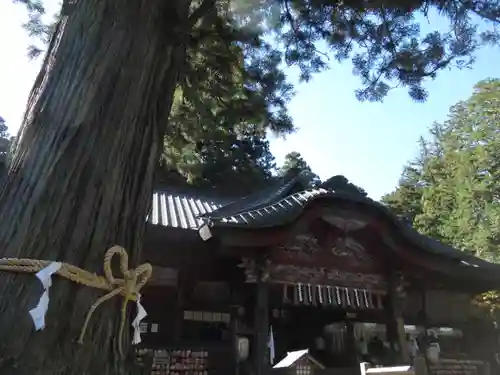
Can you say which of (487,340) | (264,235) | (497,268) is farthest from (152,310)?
(487,340)

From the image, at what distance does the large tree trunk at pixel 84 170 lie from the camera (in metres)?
1.83

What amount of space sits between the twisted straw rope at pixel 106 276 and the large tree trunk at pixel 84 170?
0.03 meters

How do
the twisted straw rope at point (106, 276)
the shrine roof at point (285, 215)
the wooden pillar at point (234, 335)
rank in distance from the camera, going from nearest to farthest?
the twisted straw rope at point (106, 276), the wooden pillar at point (234, 335), the shrine roof at point (285, 215)

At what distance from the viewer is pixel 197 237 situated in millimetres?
5910

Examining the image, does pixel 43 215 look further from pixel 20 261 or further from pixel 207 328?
pixel 207 328

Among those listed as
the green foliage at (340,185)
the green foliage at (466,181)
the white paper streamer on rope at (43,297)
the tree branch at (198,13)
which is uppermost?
the green foliage at (466,181)

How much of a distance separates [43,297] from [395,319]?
19.9 feet

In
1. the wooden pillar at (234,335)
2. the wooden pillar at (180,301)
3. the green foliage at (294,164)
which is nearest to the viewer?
the wooden pillar at (234,335)

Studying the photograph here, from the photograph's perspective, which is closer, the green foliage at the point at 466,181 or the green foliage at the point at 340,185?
the green foliage at the point at 340,185

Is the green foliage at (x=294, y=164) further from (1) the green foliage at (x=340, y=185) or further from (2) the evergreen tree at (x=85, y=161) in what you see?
(2) the evergreen tree at (x=85, y=161)

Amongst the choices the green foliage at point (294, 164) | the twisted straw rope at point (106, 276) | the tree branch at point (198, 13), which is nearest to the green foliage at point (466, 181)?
the green foliage at point (294, 164)

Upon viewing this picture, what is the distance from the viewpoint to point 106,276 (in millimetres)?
2014

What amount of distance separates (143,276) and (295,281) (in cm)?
445

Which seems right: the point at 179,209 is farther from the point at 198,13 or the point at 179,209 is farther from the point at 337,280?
the point at 198,13
